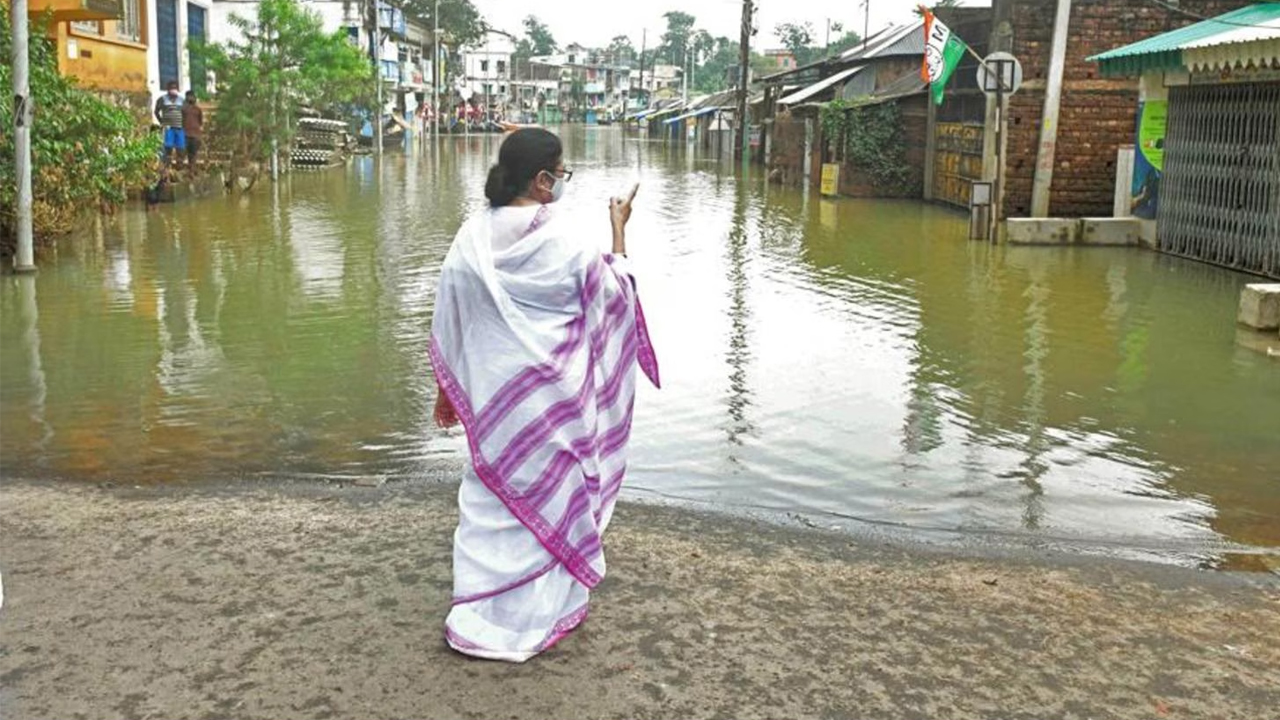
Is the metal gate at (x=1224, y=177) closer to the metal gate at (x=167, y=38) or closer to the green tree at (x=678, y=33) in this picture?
the metal gate at (x=167, y=38)

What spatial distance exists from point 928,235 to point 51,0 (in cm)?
1176

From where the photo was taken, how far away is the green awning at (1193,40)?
12.1 metres

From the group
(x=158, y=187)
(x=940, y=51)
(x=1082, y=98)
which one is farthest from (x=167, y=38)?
(x=1082, y=98)

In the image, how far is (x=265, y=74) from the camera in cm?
2269

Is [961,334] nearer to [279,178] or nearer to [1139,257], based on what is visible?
[1139,257]

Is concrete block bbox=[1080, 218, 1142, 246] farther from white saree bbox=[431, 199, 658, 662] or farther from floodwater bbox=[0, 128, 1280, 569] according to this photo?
white saree bbox=[431, 199, 658, 662]

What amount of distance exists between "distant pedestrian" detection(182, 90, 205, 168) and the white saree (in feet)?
60.0

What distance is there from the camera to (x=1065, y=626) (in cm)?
378

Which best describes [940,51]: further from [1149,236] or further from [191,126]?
[191,126]

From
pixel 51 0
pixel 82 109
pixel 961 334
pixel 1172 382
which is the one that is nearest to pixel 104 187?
pixel 82 109

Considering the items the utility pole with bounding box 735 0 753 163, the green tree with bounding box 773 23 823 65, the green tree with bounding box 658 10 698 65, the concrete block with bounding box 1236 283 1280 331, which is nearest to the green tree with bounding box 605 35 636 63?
the green tree with bounding box 658 10 698 65

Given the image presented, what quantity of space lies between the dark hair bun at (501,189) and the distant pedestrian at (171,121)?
17820 mm

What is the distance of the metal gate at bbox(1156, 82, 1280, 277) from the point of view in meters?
12.4

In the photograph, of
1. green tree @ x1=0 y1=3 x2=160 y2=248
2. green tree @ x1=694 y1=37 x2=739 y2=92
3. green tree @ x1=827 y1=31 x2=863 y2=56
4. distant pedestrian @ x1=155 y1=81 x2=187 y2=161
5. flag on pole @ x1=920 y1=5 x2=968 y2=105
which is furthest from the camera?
green tree @ x1=694 y1=37 x2=739 y2=92
